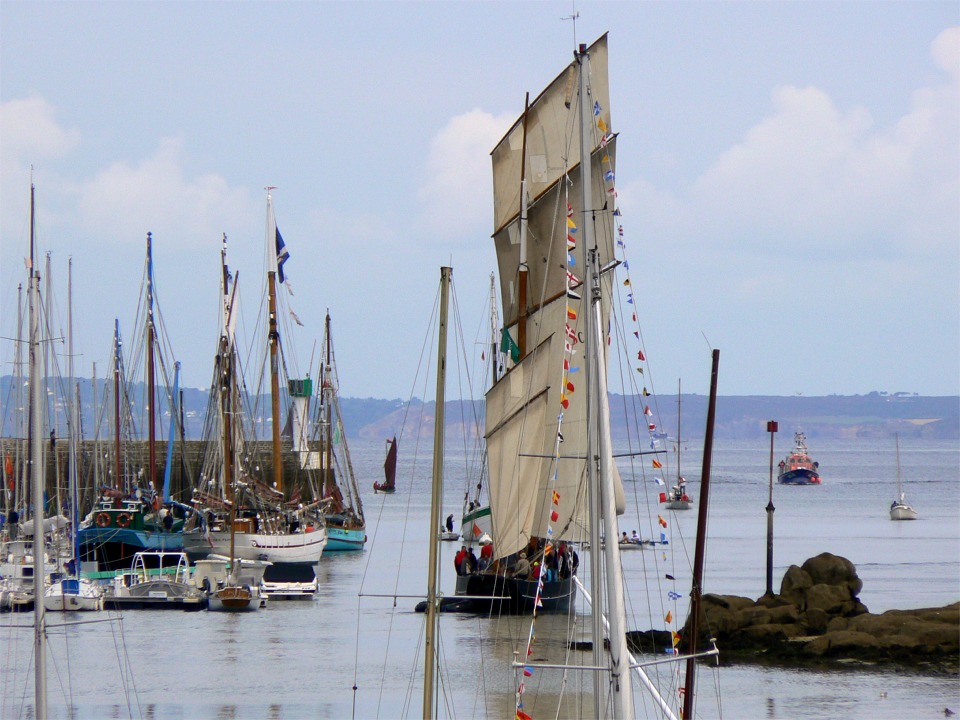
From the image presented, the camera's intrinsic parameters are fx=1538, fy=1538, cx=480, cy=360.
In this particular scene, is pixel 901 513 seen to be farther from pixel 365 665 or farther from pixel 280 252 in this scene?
pixel 365 665

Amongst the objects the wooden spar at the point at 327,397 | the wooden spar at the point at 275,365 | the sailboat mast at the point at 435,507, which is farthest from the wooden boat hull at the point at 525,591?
the wooden spar at the point at 327,397

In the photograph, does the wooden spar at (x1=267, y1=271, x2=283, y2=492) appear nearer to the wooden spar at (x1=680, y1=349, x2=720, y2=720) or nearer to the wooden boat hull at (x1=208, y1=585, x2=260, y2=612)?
the wooden boat hull at (x1=208, y1=585, x2=260, y2=612)

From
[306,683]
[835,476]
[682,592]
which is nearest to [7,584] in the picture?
[306,683]

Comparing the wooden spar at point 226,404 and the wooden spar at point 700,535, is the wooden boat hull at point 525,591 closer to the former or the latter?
the wooden spar at point 700,535

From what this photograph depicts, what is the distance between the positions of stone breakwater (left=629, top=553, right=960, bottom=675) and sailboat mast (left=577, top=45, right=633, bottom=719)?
16.7m

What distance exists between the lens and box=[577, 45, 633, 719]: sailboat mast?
1739 cm

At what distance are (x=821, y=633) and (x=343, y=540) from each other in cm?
3783

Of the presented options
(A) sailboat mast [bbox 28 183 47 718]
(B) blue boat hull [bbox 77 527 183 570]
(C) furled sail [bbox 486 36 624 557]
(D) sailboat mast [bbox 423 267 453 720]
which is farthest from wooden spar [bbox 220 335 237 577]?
(D) sailboat mast [bbox 423 267 453 720]

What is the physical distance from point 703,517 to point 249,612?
2828cm

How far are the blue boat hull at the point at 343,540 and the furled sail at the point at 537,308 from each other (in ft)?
121

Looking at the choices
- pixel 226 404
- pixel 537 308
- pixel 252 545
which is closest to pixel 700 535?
pixel 537 308

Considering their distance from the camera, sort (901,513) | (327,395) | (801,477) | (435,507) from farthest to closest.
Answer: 1. (801,477)
2. (901,513)
3. (327,395)
4. (435,507)

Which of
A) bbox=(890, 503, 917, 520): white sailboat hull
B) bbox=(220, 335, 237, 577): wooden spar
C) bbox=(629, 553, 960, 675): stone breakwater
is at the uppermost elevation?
bbox=(220, 335, 237, 577): wooden spar

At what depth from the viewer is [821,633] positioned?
3909 centimetres
